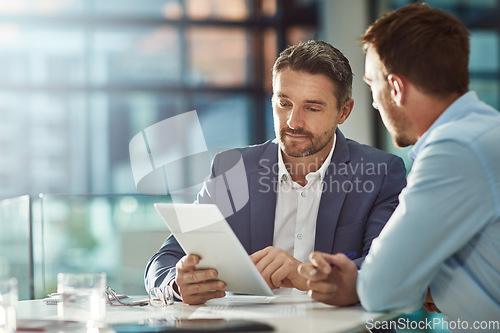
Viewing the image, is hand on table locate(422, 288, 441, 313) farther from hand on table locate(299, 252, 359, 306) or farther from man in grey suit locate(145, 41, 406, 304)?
man in grey suit locate(145, 41, 406, 304)

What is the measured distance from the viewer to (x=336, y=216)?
6.06ft

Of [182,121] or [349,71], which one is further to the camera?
[182,121]

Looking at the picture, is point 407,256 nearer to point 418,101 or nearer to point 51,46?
point 418,101

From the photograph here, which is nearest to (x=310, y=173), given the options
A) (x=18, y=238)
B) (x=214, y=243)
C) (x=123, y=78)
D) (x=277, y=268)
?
(x=277, y=268)

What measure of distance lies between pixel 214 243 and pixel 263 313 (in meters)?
0.18

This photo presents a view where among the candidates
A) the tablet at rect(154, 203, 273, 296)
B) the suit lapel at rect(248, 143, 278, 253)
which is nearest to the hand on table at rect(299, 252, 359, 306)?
the tablet at rect(154, 203, 273, 296)

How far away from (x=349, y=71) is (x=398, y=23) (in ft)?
2.23

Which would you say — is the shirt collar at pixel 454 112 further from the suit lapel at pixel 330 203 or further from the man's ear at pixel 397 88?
the suit lapel at pixel 330 203

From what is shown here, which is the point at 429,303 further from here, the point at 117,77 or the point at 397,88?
the point at 117,77

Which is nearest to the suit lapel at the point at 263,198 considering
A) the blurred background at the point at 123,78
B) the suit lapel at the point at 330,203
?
the suit lapel at the point at 330,203

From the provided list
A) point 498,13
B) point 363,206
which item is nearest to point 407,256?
point 363,206

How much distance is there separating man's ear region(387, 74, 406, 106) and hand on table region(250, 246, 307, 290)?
45 centimetres

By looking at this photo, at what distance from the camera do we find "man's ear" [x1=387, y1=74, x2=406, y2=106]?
4.54 feet

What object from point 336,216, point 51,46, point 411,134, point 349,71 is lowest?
point 336,216
